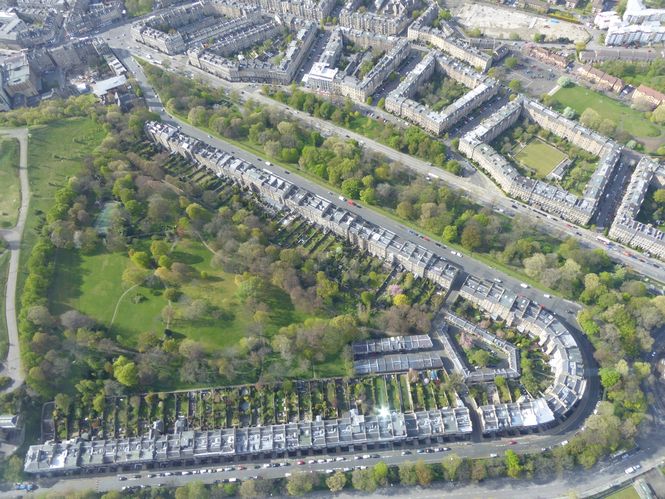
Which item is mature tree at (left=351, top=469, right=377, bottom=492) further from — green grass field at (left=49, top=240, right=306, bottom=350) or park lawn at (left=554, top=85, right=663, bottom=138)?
park lawn at (left=554, top=85, right=663, bottom=138)

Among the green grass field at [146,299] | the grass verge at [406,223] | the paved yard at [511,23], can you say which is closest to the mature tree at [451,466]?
the green grass field at [146,299]

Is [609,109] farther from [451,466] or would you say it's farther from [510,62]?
[451,466]

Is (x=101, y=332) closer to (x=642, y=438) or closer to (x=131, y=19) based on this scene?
(x=642, y=438)

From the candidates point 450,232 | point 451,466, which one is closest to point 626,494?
point 451,466

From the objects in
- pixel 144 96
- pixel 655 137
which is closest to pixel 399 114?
pixel 655 137

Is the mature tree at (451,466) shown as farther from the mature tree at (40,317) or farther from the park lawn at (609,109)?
the park lawn at (609,109)

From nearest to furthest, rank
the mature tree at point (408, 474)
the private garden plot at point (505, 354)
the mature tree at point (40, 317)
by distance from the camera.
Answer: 1. the mature tree at point (408, 474)
2. the private garden plot at point (505, 354)
3. the mature tree at point (40, 317)

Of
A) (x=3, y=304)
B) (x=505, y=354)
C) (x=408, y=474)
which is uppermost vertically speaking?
(x=3, y=304)
